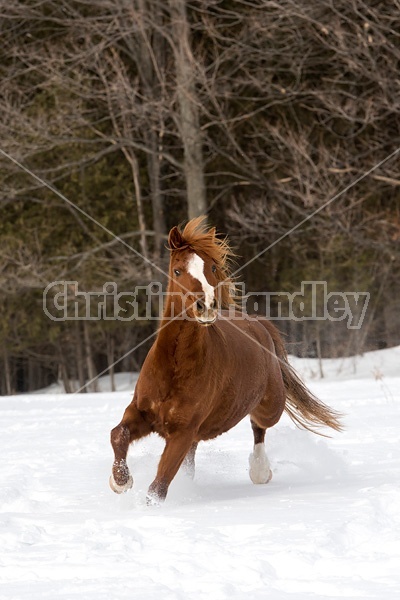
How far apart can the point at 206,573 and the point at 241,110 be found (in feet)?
45.0

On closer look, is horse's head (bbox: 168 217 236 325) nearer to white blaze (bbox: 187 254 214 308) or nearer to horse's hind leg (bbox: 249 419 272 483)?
white blaze (bbox: 187 254 214 308)

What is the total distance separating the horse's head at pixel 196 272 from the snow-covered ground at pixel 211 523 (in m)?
1.04

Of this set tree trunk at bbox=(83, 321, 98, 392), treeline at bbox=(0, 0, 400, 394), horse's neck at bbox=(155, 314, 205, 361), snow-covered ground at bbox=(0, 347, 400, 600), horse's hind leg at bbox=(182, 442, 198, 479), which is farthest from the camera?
tree trunk at bbox=(83, 321, 98, 392)

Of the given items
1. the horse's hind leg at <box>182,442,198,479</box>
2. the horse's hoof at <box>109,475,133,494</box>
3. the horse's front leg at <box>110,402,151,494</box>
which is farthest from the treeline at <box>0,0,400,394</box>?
the horse's hoof at <box>109,475,133,494</box>

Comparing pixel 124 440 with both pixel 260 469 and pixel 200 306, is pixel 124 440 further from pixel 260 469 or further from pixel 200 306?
pixel 260 469

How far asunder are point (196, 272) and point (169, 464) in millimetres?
1053

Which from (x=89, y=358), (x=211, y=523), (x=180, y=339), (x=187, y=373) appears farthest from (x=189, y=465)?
(x=89, y=358)

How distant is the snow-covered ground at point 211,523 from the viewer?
3021 millimetres

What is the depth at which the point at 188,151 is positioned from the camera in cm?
1502

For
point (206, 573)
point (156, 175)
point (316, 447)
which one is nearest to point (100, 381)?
point (156, 175)

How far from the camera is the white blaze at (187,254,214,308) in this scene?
185 inches

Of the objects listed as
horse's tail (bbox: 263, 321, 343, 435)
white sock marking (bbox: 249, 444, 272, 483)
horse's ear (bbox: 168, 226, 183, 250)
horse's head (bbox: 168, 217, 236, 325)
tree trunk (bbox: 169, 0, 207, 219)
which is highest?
tree trunk (bbox: 169, 0, 207, 219)


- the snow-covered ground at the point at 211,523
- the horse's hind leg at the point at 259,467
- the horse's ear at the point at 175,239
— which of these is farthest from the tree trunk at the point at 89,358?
the horse's ear at the point at 175,239

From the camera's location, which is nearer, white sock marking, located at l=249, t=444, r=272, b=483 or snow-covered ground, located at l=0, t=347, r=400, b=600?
snow-covered ground, located at l=0, t=347, r=400, b=600
